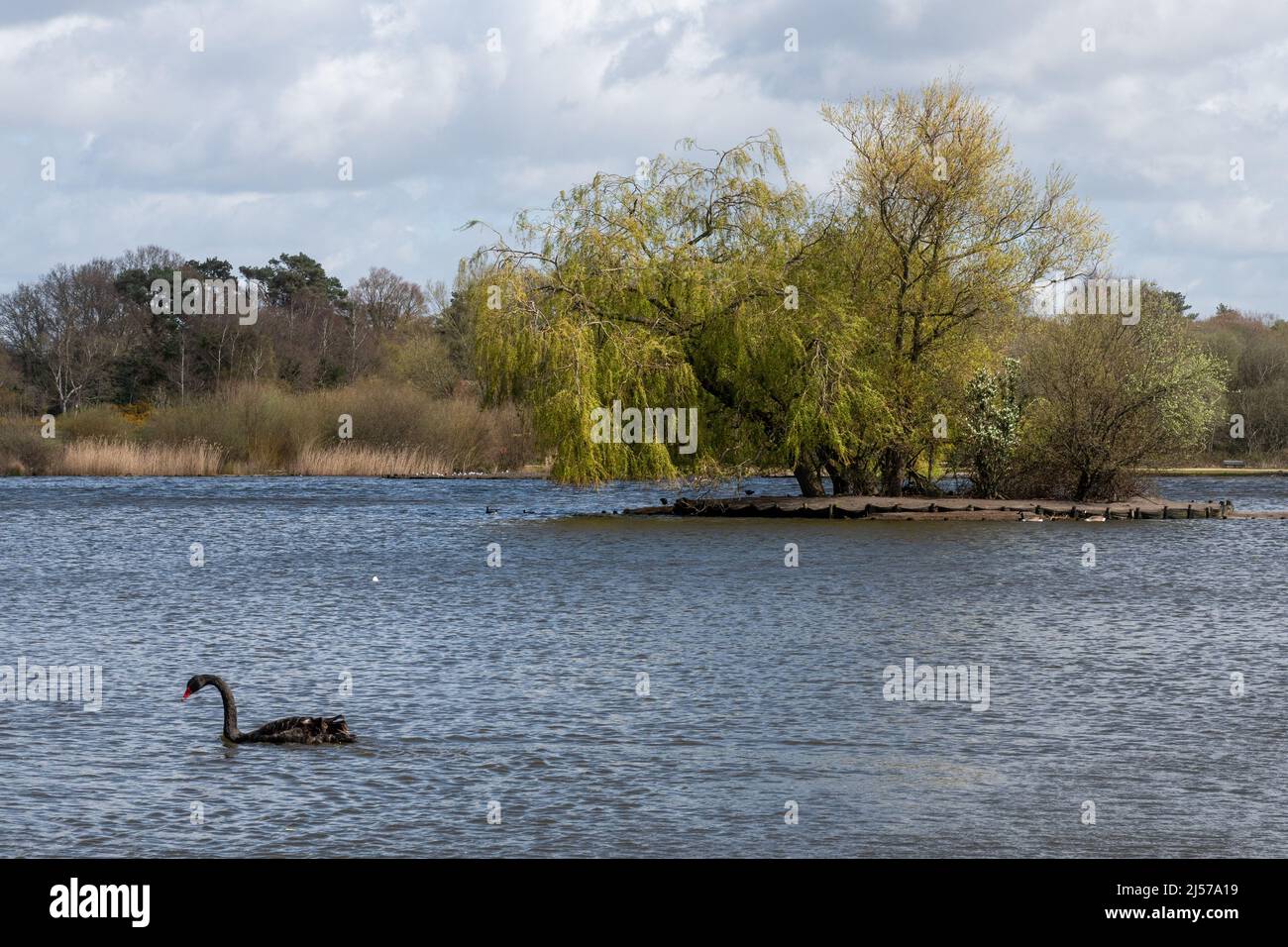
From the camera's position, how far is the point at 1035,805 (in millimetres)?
12742

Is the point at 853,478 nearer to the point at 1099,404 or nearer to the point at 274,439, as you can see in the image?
the point at 1099,404

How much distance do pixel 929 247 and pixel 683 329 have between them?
328 inches

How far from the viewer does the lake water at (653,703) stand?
39.7 feet

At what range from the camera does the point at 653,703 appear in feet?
56.7

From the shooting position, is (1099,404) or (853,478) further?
(853,478)

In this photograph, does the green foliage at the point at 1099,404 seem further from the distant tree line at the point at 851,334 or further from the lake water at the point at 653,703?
the lake water at the point at 653,703

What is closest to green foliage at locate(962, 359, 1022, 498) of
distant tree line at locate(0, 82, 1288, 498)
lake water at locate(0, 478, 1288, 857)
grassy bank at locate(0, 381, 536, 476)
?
distant tree line at locate(0, 82, 1288, 498)

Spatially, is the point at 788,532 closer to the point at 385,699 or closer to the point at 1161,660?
the point at 1161,660

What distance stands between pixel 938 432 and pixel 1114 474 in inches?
254

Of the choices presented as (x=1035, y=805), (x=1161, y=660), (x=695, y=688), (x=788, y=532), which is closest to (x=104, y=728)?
(x=695, y=688)

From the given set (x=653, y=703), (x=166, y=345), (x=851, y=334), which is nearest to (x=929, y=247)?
(x=851, y=334)

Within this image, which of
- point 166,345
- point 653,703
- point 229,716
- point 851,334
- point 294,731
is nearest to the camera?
point 294,731

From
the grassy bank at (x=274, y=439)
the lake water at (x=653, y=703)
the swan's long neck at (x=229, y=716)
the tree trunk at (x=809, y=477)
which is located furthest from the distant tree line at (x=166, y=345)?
the swan's long neck at (x=229, y=716)

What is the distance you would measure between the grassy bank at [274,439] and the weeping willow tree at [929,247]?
1125 inches
